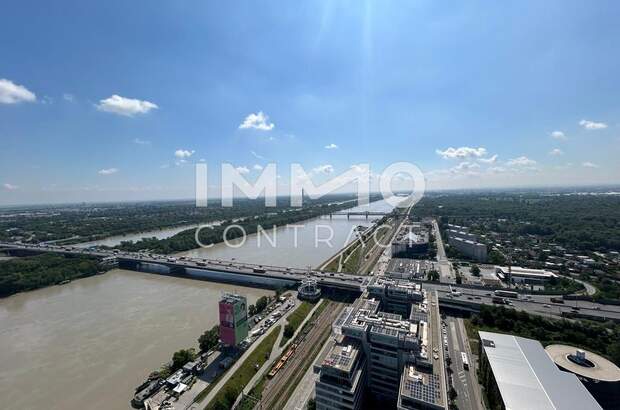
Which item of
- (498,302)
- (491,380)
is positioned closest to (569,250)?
(498,302)

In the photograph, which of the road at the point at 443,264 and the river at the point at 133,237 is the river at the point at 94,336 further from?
the river at the point at 133,237

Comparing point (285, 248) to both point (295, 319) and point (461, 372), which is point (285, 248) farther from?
point (461, 372)

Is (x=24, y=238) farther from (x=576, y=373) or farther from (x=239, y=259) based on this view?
(x=576, y=373)

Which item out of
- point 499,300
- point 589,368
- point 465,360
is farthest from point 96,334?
point 499,300

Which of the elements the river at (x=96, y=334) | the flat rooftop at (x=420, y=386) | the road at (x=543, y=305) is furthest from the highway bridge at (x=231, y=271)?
the flat rooftop at (x=420, y=386)

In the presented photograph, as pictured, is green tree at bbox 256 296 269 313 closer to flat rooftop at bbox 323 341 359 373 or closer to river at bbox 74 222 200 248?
flat rooftop at bbox 323 341 359 373

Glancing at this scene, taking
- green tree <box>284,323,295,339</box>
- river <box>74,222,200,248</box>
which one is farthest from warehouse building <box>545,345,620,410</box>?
river <box>74,222,200,248</box>
